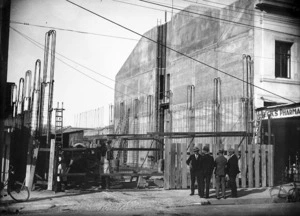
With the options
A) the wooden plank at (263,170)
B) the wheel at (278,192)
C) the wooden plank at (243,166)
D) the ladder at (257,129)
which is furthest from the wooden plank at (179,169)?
the ladder at (257,129)

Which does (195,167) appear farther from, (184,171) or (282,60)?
(282,60)

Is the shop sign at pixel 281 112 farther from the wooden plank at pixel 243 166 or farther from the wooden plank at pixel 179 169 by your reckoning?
the wooden plank at pixel 179 169

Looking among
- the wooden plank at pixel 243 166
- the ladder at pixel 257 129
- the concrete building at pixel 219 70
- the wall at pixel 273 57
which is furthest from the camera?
the concrete building at pixel 219 70

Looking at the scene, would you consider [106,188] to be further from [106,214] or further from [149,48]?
[149,48]

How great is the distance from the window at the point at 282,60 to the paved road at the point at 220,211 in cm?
948

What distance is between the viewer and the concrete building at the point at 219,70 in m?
18.3

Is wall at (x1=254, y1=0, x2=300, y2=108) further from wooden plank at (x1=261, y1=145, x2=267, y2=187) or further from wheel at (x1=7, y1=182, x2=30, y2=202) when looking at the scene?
wheel at (x1=7, y1=182, x2=30, y2=202)

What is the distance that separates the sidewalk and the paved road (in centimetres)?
31

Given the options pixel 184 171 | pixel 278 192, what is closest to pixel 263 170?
pixel 278 192

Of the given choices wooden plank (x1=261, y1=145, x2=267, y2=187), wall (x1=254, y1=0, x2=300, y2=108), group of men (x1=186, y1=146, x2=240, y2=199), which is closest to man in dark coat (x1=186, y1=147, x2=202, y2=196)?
Result: group of men (x1=186, y1=146, x2=240, y2=199)

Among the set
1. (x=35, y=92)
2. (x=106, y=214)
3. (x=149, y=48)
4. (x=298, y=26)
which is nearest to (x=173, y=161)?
(x=106, y=214)

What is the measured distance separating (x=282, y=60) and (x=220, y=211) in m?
11.8

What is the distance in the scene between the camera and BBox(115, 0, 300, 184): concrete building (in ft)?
60.2

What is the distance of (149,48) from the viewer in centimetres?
3247
